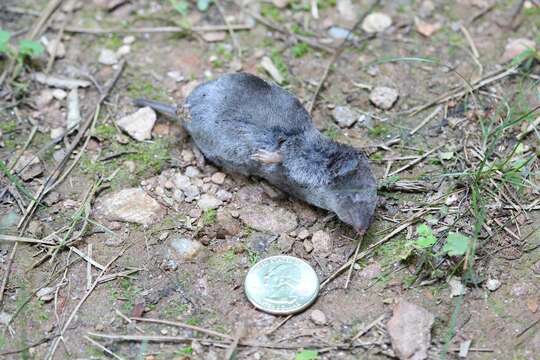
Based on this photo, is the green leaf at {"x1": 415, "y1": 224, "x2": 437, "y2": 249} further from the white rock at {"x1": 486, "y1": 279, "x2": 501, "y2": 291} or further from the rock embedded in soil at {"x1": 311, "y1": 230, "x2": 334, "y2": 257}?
the rock embedded in soil at {"x1": 311, "y1": 230, "x2": 334, "y2": 257}

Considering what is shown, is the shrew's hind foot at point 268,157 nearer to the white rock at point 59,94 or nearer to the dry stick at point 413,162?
the dry stick at point 413,162

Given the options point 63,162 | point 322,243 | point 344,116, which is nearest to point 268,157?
point 322,243

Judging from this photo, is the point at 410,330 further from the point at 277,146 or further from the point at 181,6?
the point at 181,6

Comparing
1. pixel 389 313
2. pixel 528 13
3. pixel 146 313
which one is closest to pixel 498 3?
pixel 528 13

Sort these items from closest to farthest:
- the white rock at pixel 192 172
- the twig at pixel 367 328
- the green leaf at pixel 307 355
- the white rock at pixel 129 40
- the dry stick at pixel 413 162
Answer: the green leaf at pixel 307 355, the twig at pixel 367 328, the dry stick at pixel 413 162, the white rock at pixel 192 172, the white rock at pixel 129 40

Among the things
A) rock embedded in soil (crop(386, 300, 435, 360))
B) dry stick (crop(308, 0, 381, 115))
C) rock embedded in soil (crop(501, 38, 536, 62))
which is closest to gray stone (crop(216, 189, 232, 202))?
dry stick (crop(308, 0, 381, 115))

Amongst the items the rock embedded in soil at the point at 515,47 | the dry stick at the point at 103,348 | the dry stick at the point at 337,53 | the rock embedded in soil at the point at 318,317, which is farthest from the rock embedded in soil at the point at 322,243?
the rock embedded in soil at the point at 515,47
